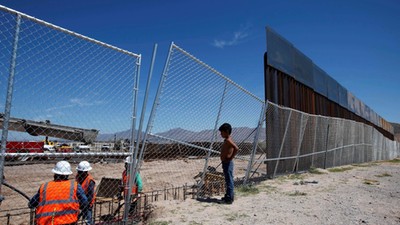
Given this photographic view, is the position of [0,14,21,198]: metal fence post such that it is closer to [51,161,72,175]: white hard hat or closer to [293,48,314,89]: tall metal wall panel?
[51,161,72,175]: white hard hat

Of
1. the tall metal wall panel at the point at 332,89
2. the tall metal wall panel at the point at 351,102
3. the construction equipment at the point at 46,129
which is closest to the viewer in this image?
the construction equipment at the point at 46,129

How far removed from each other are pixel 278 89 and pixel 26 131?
361 inches

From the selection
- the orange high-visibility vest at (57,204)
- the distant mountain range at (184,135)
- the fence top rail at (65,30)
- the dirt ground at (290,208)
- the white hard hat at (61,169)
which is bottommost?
the dirt ground at (290,208)

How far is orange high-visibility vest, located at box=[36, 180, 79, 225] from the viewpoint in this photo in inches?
152

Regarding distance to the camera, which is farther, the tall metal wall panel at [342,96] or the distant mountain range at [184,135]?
the tall metal wall panel at [342,96]

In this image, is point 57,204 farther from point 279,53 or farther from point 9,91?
point 279,53

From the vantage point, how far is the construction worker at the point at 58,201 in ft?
12.7

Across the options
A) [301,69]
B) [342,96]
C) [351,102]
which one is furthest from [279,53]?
[351,102]

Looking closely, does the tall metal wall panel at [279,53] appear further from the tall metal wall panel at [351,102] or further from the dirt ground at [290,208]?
the tall metal wall panel at [351,102]

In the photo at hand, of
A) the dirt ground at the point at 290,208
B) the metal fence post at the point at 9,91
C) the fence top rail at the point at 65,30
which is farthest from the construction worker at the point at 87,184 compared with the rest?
the fence top rail at the point at 65,30

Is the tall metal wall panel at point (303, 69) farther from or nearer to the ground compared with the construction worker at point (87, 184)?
farther from the ground

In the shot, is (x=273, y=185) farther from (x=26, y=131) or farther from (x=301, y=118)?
(x=26, y=131)

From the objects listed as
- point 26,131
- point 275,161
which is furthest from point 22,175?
point 26,131

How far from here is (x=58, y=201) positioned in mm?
3947
